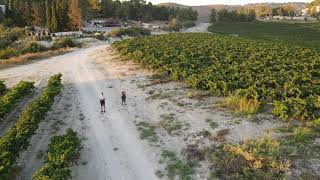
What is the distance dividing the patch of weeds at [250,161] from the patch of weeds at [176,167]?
1179 millimetres

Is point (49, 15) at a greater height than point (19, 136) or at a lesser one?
greater

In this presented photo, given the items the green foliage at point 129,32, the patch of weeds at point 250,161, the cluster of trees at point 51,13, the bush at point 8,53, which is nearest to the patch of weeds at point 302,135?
the patch of weeds at point 250,161

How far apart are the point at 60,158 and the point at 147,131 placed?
24.0 feet

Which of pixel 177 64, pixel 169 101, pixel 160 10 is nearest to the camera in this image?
pixel 169 101

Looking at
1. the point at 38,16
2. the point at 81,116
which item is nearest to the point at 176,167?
the point at 81,116

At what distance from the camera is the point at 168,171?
1966 centimetres

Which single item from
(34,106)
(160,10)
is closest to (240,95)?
(34,106)

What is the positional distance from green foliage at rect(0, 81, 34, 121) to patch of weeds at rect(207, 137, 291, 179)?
15367 millimetres

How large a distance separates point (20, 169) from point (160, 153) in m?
7.55

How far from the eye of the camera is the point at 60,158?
1877 cm

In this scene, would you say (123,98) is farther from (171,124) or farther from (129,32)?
(129,32)

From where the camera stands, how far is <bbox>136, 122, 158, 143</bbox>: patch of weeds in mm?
23641

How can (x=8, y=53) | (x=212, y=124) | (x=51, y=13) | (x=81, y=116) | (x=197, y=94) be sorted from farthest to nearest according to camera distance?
(x=51, y=13) → (x=8, y=53) → (x=197, y=94) → (x=81, y=116) → (x=212, y=124)

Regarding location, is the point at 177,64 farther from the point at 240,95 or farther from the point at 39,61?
the point at 39,61
